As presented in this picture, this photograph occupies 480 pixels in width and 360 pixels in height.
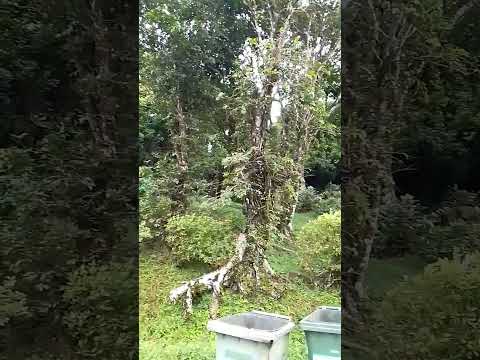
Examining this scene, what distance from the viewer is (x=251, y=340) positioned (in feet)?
6.08

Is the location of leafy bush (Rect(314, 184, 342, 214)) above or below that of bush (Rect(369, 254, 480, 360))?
above

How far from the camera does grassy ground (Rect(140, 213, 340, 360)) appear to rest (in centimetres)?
215

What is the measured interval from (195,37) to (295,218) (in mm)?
1145

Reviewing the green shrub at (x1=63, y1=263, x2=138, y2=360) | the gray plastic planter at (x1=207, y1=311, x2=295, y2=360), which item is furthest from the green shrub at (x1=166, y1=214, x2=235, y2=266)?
the green shrub at (x1=63, y1=263, x2=138, y2=360)

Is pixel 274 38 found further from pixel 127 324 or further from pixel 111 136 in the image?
pixel 127 324

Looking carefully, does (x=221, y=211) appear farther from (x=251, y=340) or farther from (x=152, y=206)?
(x=251, y=340)

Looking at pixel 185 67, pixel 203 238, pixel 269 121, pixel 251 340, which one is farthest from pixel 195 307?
pixel 185 67

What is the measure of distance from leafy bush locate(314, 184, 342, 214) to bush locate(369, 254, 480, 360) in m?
0.77

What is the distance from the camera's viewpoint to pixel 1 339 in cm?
148

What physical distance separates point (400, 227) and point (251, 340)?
881 millimetres

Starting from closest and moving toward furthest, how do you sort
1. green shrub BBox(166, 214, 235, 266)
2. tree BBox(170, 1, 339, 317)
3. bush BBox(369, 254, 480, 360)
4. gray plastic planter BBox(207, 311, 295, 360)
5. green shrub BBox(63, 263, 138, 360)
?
1. bush BBox(369, 254, 480, 360)
2. green shrub BBox(63, 263, 138, 360)
3. gray plastic planter BBox(207, 311, 295, 360)
4. tree BBox(170, 1, 339, 317)
5. green shrub BBox(166, 214, 235, 266)

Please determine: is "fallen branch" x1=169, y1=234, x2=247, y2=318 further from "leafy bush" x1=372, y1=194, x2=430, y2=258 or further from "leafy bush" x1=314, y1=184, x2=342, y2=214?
"leafy bush" x1=372, y1=194, x2=430, y2=258

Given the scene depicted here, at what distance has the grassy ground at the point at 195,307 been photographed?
2.15m

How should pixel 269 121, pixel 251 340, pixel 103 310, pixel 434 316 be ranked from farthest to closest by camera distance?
pixel 269 121, pixel 251 340, pixel 103 310, pixel 434 316
